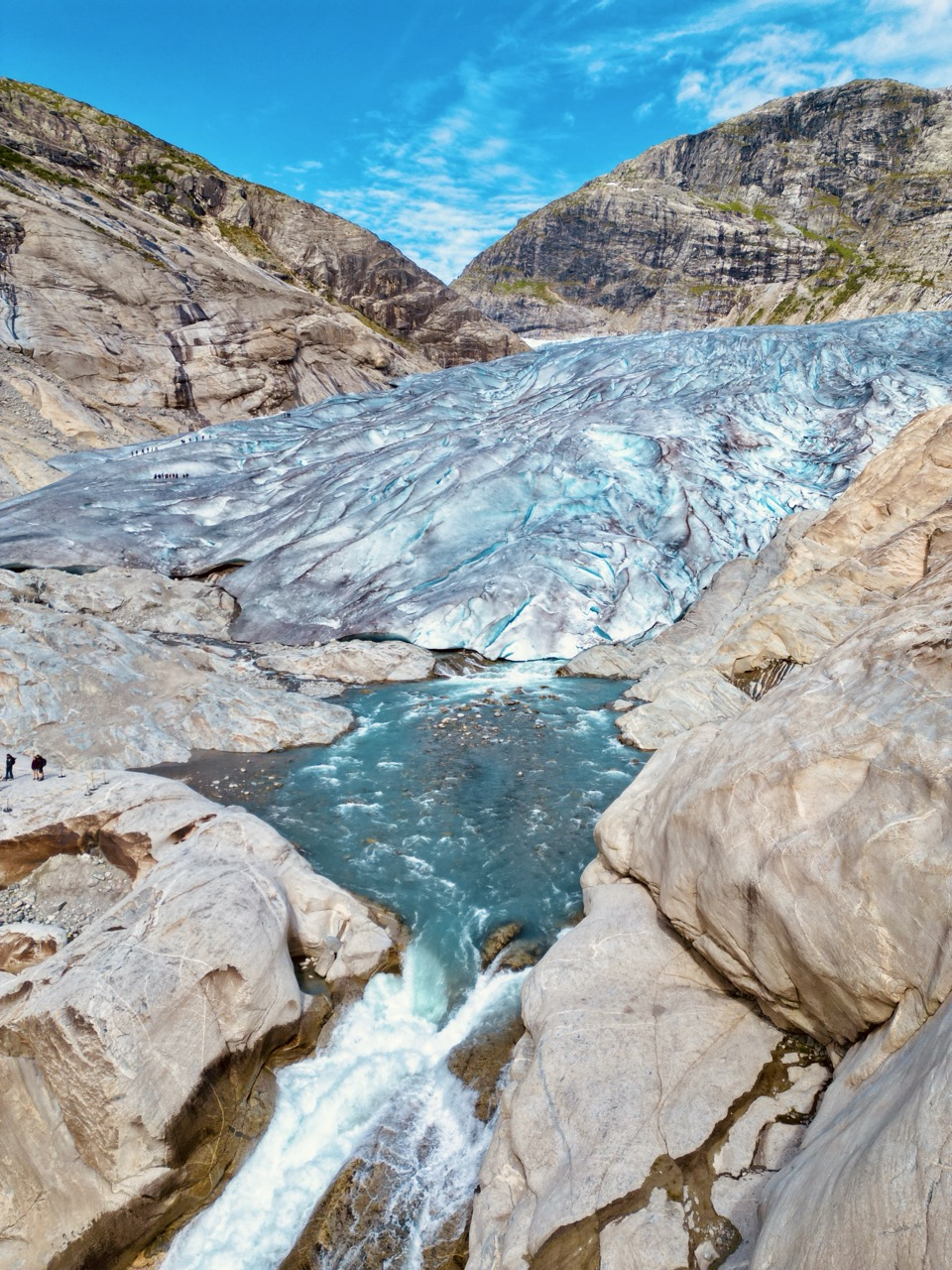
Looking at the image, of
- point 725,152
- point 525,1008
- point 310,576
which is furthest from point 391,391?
point 725,152

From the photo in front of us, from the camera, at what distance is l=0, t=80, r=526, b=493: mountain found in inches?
1293

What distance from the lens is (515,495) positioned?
74.7 feet

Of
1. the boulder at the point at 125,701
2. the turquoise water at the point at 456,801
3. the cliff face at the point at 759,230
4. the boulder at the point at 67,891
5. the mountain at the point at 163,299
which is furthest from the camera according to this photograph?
the cliff face at the point at 759,230

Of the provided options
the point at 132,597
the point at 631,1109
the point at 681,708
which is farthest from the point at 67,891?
the point at 132,597

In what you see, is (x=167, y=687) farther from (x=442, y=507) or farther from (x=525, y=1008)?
(x=442, y=507)

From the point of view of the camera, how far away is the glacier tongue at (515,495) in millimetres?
19344

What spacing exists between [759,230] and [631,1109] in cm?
9574

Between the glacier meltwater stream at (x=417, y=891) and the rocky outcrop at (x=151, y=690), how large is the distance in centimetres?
74

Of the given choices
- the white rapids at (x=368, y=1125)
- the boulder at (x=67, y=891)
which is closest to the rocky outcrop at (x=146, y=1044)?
the white rapids at (x=368, y=1125)

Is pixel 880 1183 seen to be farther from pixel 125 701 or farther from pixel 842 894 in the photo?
pixel 125 701

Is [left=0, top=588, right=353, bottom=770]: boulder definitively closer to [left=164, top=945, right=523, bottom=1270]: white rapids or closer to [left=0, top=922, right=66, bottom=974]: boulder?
[left=0, top=922, right=66, bottom=974]: boulder

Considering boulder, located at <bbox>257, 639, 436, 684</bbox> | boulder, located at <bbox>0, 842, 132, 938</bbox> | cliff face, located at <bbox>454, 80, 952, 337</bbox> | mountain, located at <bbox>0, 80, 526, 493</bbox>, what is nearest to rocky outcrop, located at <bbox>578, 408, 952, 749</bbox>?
boulder, located at <bbox>257, 639, 436, 684</bbox>

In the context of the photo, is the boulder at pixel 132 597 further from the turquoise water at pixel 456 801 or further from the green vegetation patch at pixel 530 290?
the green vegetation patch at pixel 530 290

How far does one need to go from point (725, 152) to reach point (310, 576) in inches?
3809
